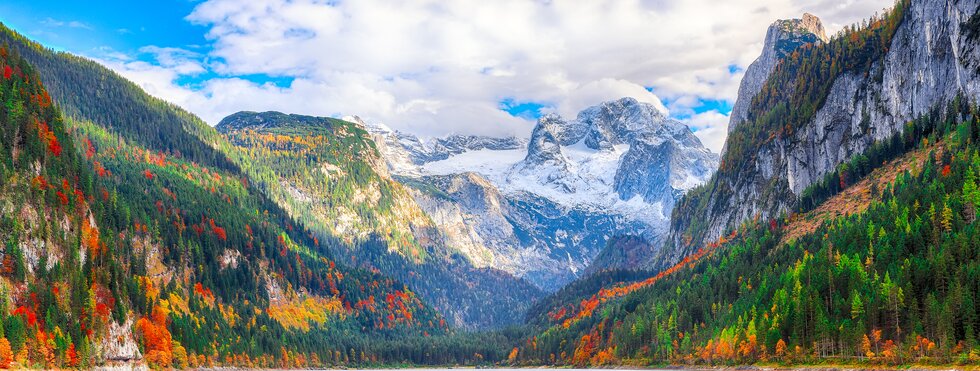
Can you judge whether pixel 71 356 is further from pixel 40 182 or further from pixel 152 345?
pixel 40 182

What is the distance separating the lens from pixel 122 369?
178000 mm

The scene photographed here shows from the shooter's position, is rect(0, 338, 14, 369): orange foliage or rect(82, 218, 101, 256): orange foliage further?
rect(82, 218, 101, 256): orange foliage

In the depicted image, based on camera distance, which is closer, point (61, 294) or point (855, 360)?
point (855, 360)

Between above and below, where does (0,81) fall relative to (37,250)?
above

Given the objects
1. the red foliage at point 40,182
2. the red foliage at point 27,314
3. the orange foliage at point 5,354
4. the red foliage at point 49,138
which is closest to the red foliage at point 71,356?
the red foliage at point 27,314

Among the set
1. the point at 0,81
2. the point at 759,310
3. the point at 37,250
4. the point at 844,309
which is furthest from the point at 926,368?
the point at 0,81

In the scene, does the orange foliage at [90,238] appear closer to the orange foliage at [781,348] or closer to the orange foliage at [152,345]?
the orange foliage at [152,345]

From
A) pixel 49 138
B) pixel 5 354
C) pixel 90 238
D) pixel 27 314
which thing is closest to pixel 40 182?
pixel 90 238

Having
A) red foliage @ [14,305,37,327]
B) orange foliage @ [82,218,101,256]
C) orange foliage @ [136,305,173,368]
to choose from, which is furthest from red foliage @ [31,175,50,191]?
orange foliage @ [136,305,173,368]

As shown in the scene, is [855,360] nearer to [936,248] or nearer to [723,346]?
[936,248]

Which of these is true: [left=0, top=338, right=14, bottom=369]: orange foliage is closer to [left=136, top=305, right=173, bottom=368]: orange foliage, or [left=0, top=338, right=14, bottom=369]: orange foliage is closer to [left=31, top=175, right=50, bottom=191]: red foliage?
[left=31, top=175, right=50, bottom=191]: red foliage

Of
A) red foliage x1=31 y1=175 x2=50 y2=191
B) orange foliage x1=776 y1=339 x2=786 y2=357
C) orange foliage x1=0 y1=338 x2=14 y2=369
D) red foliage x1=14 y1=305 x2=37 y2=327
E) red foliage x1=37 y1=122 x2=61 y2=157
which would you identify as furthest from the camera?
red foliage x1=37 y1=122 x2=61 y2=157

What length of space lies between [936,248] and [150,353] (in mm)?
146122

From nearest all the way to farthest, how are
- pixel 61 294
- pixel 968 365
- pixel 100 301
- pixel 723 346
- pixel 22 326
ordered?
pixel 968 365 < pixel 22 326 < pixel 61 294 < pixel 100 301 < pixel 723 346
